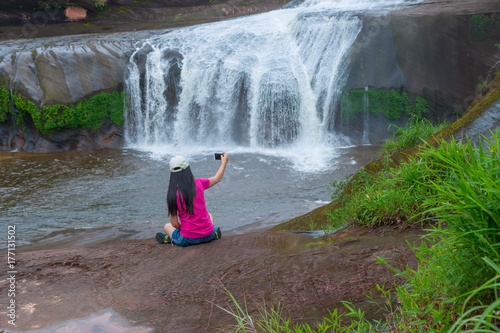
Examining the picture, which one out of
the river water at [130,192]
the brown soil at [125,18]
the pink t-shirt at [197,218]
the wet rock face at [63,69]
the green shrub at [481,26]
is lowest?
the river water at [130,192]

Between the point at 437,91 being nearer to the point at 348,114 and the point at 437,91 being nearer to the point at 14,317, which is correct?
the point at 348,114

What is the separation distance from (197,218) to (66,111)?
972 centimetres

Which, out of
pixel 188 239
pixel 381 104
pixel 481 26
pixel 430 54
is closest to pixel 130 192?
pixel 188 239

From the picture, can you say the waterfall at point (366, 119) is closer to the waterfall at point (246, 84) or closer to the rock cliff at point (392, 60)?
the rock cliff at point (392, 60)

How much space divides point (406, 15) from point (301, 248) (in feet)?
31.8

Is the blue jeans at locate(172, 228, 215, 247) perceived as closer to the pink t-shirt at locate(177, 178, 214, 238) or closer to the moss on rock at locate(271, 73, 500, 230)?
the pink t-shirt at locate(177, 178, 214, 238)

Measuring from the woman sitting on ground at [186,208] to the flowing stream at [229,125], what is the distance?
138 inches

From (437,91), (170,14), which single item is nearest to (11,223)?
(437,91)

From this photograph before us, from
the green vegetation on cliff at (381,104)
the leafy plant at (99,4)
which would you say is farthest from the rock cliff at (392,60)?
the leafy plant at (99,4)

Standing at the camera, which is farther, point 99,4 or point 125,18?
point 125,18

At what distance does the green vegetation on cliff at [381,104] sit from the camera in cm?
1148

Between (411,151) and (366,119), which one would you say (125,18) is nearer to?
(366,119)

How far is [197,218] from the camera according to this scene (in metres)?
4.23

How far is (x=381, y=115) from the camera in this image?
11.9 m
